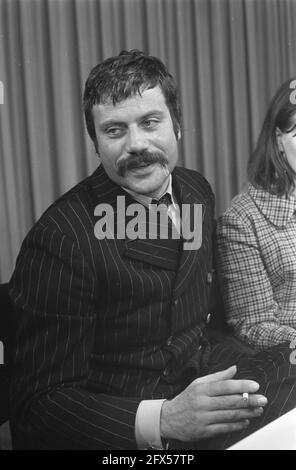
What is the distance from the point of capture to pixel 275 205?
1084mm

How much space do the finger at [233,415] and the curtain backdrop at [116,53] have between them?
389 millimetres

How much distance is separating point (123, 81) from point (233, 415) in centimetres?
50

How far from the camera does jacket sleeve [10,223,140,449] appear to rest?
29.2 inches

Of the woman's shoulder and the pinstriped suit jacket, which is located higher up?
the woman's shoulder

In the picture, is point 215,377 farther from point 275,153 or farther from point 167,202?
point 275,153

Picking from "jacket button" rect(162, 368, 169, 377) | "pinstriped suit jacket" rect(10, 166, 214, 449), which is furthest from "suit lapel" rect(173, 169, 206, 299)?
"jacket button" rect(162, 368, 169, 377)

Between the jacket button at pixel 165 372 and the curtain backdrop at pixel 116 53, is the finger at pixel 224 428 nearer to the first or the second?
the jacket button at pixel 165 372

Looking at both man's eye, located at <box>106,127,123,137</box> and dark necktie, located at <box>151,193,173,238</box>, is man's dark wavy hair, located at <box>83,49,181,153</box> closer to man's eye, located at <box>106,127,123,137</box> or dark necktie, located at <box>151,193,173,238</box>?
man's eye, located at <box>106,127,123,137</box>

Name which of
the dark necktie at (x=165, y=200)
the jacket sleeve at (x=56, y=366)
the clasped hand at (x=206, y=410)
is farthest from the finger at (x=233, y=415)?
the dark necktie at (x=165, y=200)

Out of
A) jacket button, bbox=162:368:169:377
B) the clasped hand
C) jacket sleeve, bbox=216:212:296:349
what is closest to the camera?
the clasped hand

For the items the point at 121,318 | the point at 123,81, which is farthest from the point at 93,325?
the point at 123,81
